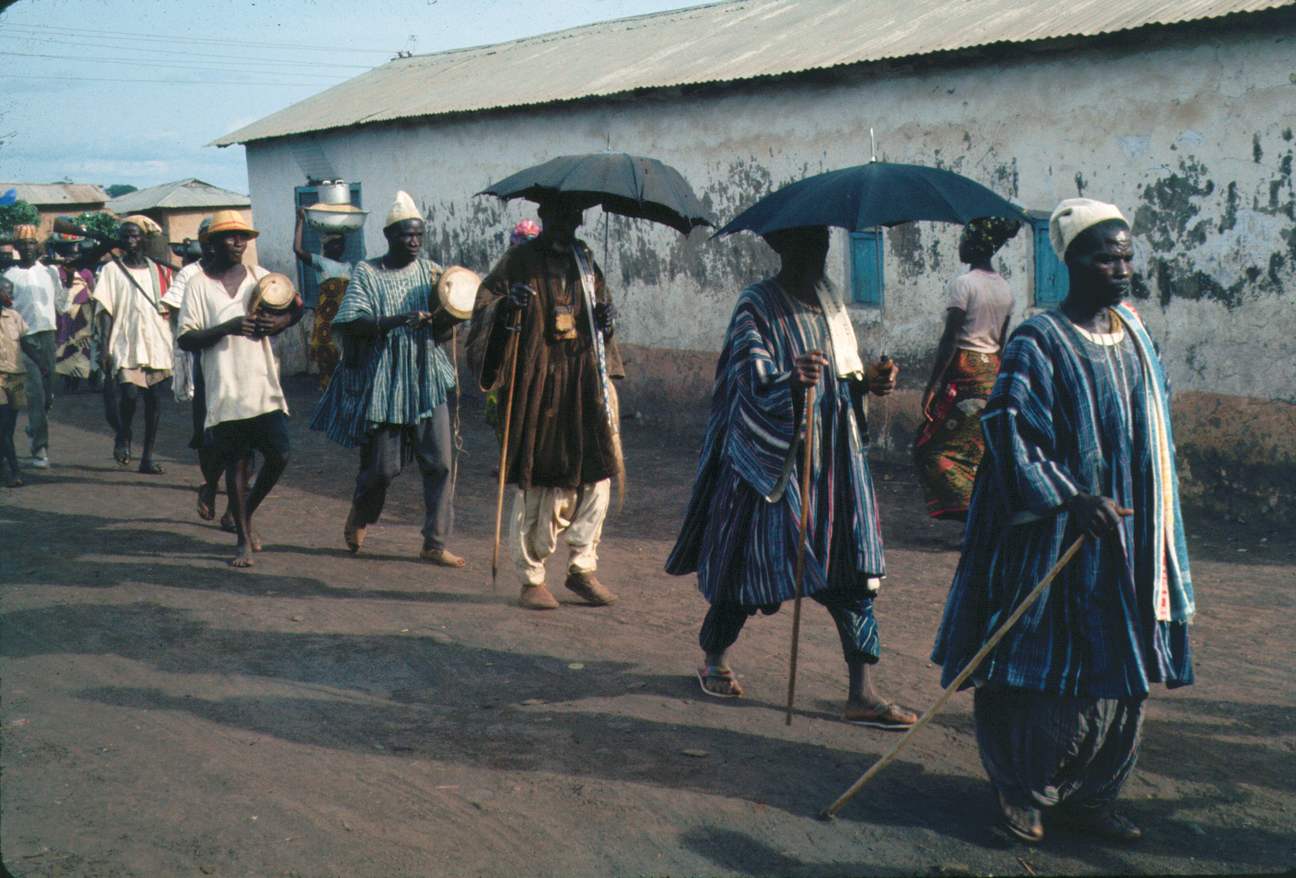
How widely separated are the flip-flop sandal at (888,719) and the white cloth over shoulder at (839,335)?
3.97ft

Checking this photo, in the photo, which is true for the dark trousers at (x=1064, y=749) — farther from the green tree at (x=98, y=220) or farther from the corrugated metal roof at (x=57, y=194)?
the corrugated metal roof at (x=57, y=194)

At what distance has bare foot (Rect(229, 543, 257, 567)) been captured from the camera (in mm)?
7762

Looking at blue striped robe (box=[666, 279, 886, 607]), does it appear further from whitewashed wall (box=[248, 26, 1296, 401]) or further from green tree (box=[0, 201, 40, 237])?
green tree (box=[0, 201, 40, 237])

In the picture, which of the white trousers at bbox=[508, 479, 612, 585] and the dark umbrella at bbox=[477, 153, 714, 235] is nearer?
the dark umbrella at bbox=[477, 153, 714, 235]

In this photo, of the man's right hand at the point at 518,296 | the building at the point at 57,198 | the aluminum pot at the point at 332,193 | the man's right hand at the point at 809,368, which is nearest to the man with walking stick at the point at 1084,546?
the man's right hand at the point at 809,368

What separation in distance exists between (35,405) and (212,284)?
4.47 metres

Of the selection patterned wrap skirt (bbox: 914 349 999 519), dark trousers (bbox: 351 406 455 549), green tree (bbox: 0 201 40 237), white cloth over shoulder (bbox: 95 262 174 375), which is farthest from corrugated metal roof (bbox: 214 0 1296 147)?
green tree (bbox: 0 201 40 237)

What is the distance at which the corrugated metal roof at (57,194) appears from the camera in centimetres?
3388

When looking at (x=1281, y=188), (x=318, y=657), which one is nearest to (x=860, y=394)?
(x=318, y=657)

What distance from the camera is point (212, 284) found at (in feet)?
25.0

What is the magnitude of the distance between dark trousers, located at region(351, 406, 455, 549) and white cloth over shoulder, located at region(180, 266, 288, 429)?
58 cm

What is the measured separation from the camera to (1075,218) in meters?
3.86

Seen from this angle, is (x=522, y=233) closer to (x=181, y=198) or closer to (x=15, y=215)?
(x=15, y=215)

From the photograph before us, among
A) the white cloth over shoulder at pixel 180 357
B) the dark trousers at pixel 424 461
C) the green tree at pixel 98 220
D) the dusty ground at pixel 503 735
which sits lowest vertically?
the dusty ground at pixel 503 735
